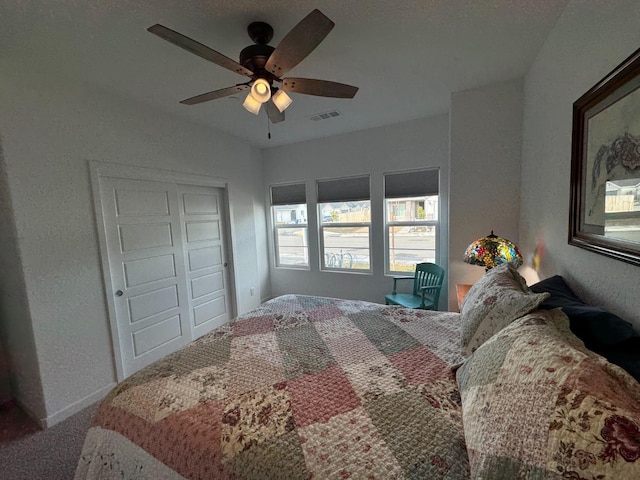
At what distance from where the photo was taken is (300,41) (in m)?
1.29

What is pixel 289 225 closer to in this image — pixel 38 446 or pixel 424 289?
pixel 424 289

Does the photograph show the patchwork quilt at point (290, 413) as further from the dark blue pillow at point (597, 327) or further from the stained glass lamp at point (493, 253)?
the stained glass lamp at point (493, 253)

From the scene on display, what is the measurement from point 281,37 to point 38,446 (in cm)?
315

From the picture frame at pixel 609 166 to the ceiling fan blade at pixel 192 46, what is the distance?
66.6 inches

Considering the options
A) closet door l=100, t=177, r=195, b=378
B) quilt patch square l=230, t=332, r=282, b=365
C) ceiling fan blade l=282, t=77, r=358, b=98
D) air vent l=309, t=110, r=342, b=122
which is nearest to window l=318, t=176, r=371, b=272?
air vent l=309, t=110, r=342, b=122

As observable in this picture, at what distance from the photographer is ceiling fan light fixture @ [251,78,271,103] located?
1.52m

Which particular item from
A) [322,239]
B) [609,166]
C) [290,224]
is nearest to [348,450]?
[609,166]

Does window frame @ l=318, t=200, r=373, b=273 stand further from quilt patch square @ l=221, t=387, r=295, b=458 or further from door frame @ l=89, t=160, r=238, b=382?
quilt patch square @ l=221, t=387, r=295, b=458

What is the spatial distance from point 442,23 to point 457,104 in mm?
1112

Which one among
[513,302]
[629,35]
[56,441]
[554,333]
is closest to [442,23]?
[629,35]

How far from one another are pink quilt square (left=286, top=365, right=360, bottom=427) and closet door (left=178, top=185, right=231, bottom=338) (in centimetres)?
246

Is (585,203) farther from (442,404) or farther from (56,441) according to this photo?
(56,441)

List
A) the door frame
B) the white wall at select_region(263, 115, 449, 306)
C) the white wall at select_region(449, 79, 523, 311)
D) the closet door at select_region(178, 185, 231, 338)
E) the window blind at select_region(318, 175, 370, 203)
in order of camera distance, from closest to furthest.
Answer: the door frame, the white wall at select_region(449, 79, 523, 311), the closet door at select_region(178, 185, 231, 338), the white wall at select_region(263, 115, 449, 306), the window blind at select_region(318, 175, 370, 203)

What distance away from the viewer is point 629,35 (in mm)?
1047
